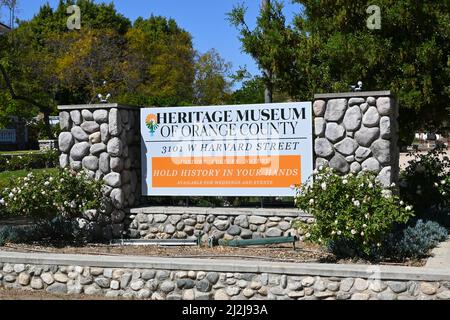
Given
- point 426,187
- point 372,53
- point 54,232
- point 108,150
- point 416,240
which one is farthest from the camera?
point 372,53

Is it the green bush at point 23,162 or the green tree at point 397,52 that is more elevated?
the green tree at point 397,52

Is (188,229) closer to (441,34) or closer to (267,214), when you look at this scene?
(267,214)

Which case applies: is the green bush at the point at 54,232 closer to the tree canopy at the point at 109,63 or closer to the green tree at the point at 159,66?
the tree canopy at the point at 109,63

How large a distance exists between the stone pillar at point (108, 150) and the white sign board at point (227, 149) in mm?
243

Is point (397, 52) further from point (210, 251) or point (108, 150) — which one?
point (108, 150)

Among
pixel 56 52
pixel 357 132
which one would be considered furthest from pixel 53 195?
pixel 56 52

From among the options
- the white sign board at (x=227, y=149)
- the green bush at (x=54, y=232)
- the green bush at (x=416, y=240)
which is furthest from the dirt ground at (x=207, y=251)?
the white sign board at (x=227, y=149)

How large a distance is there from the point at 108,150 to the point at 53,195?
1209 millimetres

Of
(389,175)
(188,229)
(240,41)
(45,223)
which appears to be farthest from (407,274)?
(240,41)

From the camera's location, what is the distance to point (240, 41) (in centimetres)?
1348

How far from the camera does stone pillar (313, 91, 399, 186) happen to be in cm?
922

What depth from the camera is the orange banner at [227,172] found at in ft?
32.9

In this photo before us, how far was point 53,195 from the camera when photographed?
32.4ft

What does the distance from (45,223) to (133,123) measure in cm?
225
